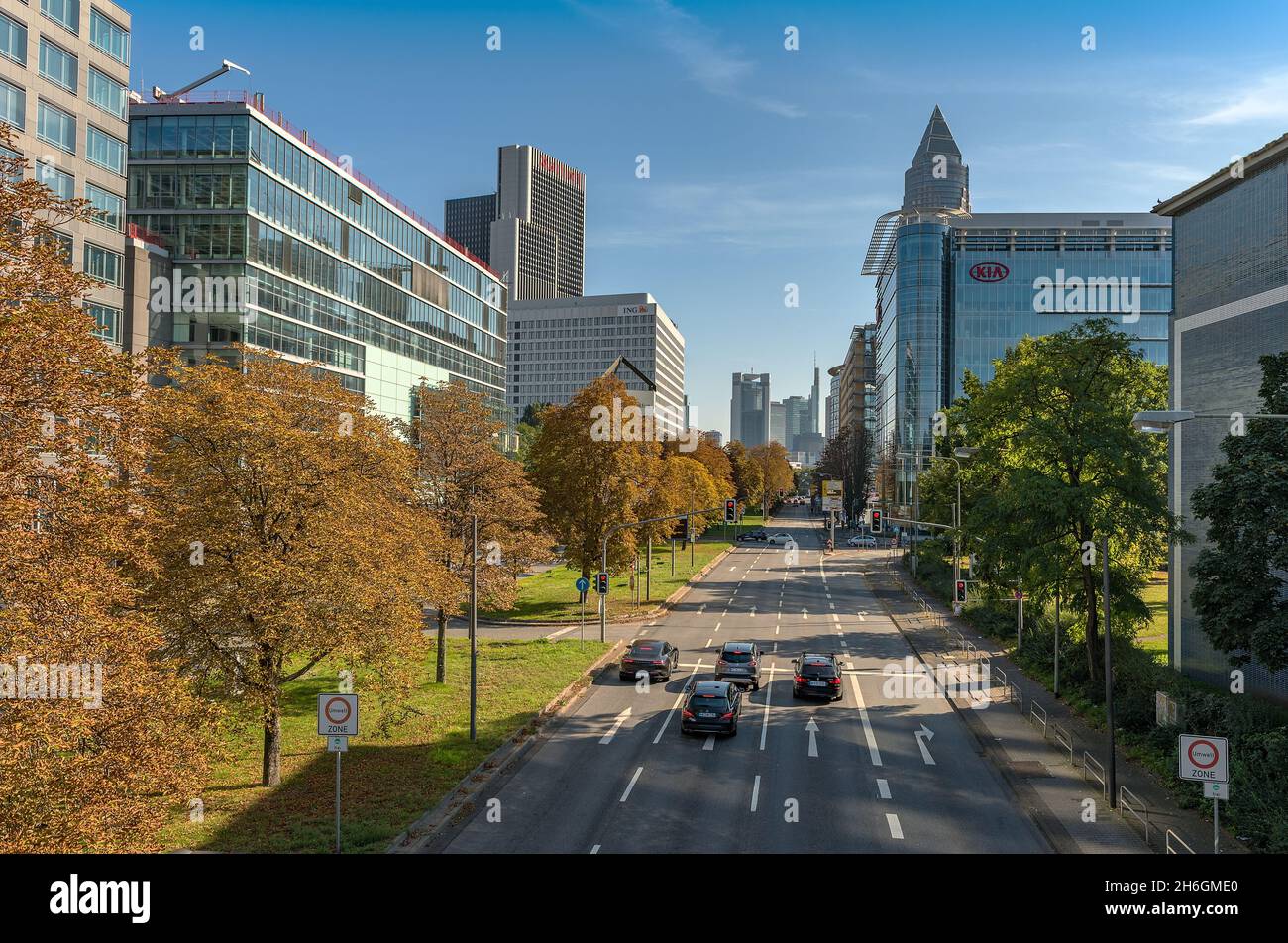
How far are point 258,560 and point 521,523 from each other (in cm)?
1575

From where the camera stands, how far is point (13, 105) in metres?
34.7

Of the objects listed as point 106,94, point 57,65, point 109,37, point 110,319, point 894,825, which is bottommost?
point 894,825

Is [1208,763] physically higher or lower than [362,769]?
higher

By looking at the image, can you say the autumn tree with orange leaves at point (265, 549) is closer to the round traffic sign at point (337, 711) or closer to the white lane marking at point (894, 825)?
the round traffic sign at point (337, 711)

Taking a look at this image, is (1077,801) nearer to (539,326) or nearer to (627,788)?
(627,788)

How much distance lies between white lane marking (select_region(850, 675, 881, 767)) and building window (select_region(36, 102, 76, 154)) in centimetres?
4236

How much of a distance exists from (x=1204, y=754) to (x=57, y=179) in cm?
4734

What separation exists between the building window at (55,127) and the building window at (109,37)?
15.5 feet

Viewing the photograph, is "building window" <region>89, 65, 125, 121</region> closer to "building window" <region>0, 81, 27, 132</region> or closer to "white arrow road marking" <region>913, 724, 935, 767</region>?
"building window" <region>0, 81, 27, 132</region>

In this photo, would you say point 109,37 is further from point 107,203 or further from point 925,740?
point 925,740

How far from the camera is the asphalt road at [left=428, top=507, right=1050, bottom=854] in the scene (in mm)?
15820

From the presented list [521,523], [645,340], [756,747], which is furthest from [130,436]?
[645,340]

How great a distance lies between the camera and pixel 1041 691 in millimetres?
28906

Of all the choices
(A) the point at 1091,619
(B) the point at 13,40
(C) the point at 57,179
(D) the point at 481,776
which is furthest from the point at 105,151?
(A) the point at 1091,619
